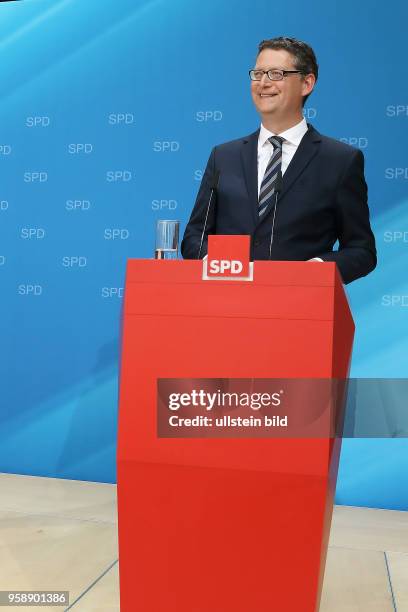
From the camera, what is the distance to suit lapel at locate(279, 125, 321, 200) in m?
2.16

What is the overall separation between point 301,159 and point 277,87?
22 cm

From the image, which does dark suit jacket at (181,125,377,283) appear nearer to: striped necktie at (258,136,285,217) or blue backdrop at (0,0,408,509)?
striped necktie at (258,136,285,217)

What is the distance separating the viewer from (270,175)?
7.07 feet

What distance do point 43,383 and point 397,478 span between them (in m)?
1.77

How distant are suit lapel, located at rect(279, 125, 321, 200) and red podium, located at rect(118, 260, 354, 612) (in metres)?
0.68

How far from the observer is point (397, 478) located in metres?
3.33

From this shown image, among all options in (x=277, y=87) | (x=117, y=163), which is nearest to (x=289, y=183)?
(x=277, y=87)

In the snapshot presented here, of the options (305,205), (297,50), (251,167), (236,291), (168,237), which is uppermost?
(297,50)

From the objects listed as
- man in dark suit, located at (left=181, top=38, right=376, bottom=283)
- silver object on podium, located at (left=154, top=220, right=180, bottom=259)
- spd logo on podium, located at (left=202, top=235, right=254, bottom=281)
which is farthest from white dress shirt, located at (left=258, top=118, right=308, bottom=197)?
spd logo on podium, located at (left=202, top=235, right=254, bottom=281)

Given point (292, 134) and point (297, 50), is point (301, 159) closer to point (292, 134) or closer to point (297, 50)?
point (292, 134)

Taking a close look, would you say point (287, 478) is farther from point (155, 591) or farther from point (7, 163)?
point (7, 163)

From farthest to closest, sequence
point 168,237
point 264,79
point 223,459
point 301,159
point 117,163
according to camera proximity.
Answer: point 117,163, point 301,159, point 264,79, point 168,237, point 223,459

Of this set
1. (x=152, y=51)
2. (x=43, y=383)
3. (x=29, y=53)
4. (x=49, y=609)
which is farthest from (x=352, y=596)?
(x=29, y=53)

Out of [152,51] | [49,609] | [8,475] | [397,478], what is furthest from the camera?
[8,475]
